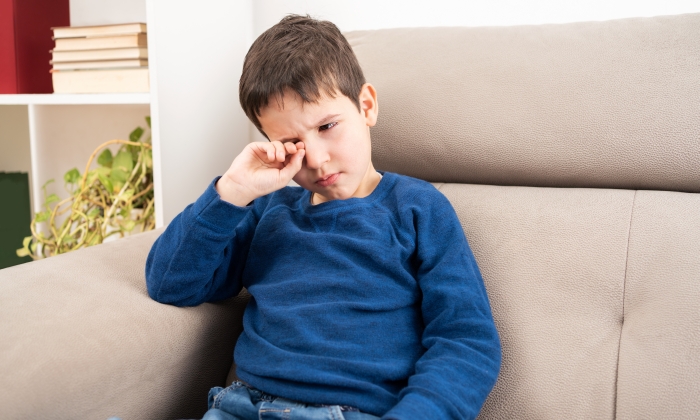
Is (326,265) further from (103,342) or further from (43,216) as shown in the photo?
(43,216)

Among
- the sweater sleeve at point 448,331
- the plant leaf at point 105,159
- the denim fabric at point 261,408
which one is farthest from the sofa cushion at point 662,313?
the plant leaf at point 105,159

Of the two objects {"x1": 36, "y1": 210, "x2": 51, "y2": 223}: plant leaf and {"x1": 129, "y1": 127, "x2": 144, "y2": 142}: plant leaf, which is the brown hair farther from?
{"x1": 36, "y1": 210, "x2": 51, "y2": 223}: plant leaf

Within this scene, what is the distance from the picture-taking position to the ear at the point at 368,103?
3.26 feet

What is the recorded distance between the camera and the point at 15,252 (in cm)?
197

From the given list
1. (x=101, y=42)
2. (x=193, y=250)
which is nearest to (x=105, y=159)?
(x=101, y=42)

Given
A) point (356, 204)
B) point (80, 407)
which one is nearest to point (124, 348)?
point (80, 407)

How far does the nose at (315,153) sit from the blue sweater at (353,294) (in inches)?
3.1

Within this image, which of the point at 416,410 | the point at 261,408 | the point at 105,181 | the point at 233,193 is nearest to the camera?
the point at 416,410

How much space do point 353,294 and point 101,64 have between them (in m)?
1.02

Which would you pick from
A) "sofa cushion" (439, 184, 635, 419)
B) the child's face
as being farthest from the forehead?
"sofa cushion" (439, 184, 635, 419)

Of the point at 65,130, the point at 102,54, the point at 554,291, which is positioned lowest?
the point at 554,291

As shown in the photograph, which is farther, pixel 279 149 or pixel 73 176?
pixel 73 176

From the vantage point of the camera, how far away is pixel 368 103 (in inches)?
39.6

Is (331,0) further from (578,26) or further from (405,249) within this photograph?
(405,249)
